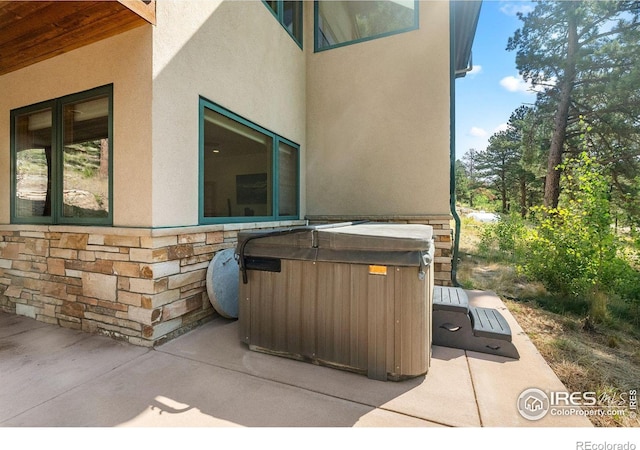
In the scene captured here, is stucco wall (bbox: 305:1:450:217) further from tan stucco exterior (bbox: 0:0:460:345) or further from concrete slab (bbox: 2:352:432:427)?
concrete slab (bbox: 2:352:432:427)

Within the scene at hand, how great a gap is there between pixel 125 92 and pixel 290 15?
3851 mm

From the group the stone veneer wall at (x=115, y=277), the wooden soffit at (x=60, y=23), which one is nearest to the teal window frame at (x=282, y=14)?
the wooden soffit at (x=60, y=23)

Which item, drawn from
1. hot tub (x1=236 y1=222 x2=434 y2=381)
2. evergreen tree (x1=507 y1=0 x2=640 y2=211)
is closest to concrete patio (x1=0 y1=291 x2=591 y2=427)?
hot tub (x1=236 y1=222 x2=434 y2=381)

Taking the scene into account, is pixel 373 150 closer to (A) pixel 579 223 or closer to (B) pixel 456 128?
(B) pixel 456 128

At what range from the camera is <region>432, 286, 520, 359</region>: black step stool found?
2.58 meters

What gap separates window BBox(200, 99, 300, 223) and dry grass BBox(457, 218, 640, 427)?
11.7 ft

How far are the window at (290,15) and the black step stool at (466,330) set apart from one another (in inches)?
191

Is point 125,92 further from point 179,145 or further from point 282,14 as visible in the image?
point 282,14

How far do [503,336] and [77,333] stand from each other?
Answer: 13.3ft

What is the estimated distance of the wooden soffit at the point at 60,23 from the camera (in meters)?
2.29

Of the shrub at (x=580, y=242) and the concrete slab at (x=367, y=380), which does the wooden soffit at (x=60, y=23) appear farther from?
the shrub at (x=580, y=242)

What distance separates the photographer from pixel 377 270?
2.09 metres
